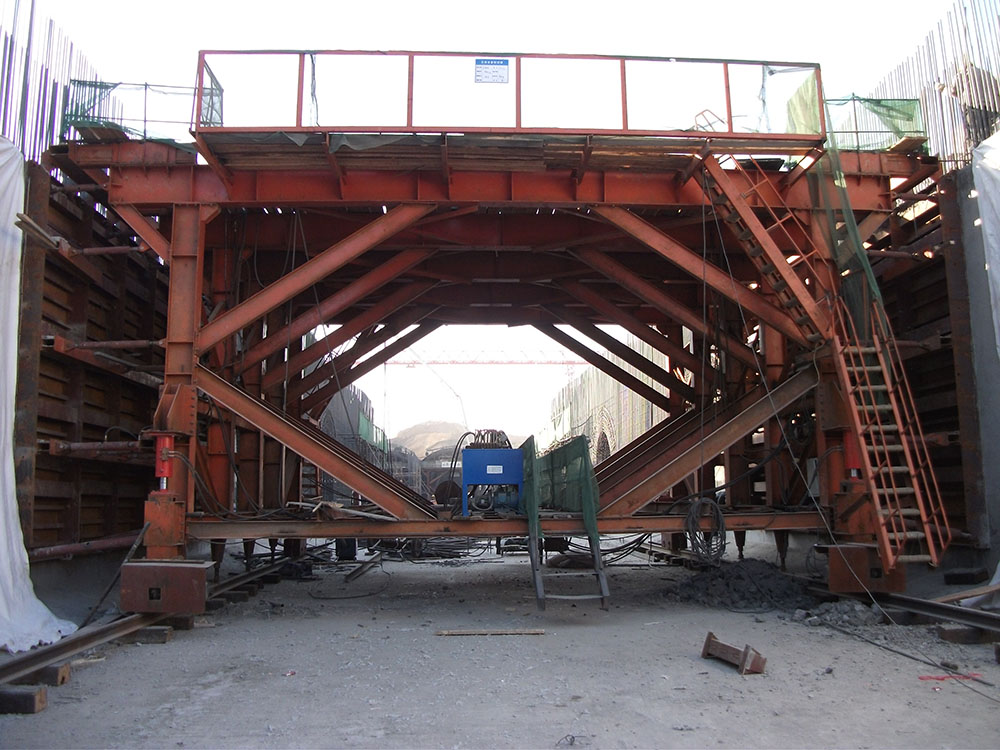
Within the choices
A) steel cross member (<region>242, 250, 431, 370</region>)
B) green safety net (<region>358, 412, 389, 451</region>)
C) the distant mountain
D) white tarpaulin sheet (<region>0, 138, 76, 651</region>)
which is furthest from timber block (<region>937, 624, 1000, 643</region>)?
the distant mountain

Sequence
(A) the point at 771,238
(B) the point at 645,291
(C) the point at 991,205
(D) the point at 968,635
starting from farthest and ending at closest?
1. (B) the point at 645,291
2. (A) the point at 771,238
3. (C) the point at 991,205
4. (D) the point at 968,635

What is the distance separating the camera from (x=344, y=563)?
636 inches

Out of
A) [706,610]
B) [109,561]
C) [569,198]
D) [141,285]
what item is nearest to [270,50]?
[569,198]

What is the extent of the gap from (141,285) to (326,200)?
4.76 metres

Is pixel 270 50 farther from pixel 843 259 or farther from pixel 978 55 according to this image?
pixel 978 55

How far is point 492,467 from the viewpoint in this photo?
11258 mm

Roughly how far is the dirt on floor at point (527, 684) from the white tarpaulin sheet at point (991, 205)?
416 cm

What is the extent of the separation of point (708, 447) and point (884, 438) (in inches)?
81.5

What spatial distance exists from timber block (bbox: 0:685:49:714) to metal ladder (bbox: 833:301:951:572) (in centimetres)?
798

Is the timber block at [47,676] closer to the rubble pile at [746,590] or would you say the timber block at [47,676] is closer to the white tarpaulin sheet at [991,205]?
the rubble pile at [746,590]

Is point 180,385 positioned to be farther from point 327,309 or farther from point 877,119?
point 877,119

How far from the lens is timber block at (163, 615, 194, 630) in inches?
342

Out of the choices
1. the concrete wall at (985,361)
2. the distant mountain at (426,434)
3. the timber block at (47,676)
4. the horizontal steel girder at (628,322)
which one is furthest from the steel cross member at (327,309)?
the distant mountain at (426,434)

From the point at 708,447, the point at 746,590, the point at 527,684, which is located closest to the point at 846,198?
the point at 708,447
